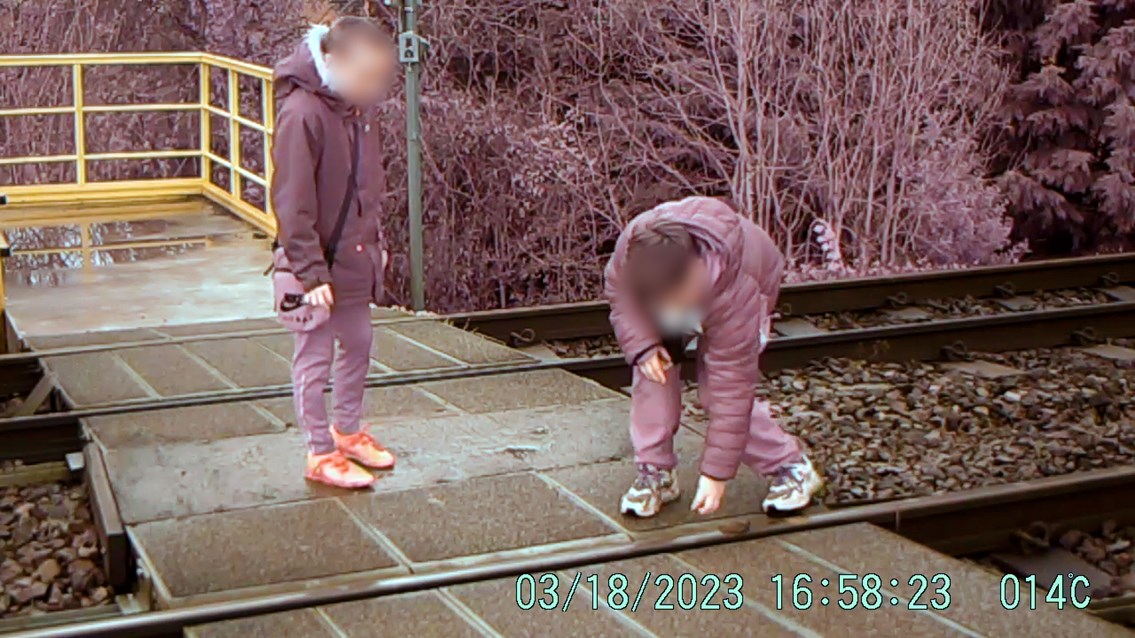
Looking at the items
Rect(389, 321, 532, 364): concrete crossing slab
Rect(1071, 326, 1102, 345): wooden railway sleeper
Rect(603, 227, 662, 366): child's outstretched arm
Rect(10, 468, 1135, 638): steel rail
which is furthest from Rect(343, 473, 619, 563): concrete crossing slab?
Rect(1071, 326, 1102, 345): wooden railway sleeper

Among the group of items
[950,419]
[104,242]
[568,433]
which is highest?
→ [568,433]

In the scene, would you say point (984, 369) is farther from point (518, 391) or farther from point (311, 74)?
point (311, 74)

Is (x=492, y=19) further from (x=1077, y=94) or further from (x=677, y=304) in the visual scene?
(x=677, y=304)

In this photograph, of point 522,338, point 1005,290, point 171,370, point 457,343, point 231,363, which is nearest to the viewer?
point 171,370

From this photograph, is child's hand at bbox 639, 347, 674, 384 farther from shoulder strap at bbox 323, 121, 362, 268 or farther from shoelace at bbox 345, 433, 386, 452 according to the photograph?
shoelace at bbox 345, 433, 386, 452

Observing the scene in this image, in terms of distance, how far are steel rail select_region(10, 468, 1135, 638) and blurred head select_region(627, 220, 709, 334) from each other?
2.56 feet

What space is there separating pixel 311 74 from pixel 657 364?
142cm

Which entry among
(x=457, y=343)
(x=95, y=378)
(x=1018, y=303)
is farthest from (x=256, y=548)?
(x=1018, y=303)

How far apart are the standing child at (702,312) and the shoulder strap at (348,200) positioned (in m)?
0.90

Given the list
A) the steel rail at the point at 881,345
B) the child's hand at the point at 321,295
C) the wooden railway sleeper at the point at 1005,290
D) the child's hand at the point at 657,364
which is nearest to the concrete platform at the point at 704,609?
the child's hand at the point at 657,364

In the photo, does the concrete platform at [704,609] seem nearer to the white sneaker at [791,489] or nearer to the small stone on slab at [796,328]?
the white sneaker at [791,489]

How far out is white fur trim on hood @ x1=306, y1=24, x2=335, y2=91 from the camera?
476 cm

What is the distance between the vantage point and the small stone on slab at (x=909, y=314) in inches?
360

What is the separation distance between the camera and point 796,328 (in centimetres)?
873
